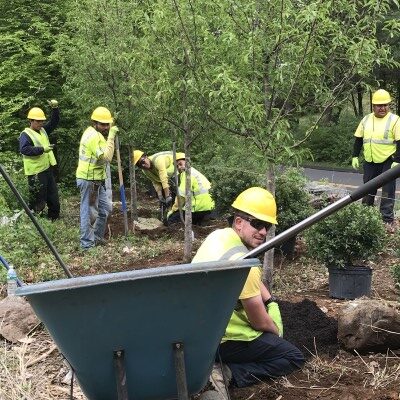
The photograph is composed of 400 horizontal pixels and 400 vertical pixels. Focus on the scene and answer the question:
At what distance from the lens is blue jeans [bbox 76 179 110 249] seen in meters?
8.27

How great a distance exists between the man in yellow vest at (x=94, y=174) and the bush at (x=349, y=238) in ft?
11.0

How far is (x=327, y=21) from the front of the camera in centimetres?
453

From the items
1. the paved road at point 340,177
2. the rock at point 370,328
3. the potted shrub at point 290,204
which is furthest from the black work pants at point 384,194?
the paved road at point 340,177

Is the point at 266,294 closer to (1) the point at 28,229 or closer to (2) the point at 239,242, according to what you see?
(2) the point at 239,242

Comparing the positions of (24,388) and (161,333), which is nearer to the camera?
(161,333)

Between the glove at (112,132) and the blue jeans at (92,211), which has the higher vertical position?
the glove at (112,132)

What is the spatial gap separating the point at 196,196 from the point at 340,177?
10.2 m

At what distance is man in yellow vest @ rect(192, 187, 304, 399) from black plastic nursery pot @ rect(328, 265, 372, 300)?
1752 mm

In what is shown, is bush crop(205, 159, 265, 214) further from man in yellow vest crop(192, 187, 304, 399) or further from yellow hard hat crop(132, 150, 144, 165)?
man in yellow vest crop(192, 187, 304, 399)

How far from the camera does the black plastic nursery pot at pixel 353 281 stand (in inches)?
221

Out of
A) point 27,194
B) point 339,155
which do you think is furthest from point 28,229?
point 339,155

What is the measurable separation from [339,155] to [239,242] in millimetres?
20978

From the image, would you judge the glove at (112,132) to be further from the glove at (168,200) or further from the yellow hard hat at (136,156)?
the glove at (168,200)

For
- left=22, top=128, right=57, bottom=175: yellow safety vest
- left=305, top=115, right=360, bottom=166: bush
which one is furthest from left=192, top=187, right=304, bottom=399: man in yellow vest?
A: left=305, top=115, right=360, bottom=166: bush
